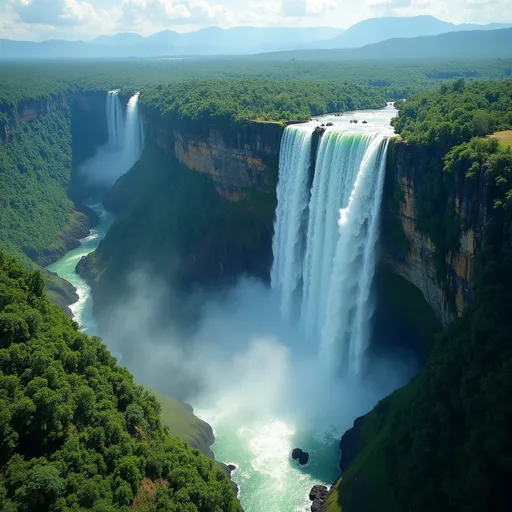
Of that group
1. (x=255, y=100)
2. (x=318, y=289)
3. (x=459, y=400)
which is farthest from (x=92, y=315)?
(x=459, y=400)

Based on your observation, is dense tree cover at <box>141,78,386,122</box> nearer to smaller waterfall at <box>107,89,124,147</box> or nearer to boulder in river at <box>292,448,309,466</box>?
smaller waterfall at <box>107,89,124,147</box>

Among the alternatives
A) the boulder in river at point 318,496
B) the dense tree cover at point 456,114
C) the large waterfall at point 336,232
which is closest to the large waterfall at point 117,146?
the large waterfall at point 336,232

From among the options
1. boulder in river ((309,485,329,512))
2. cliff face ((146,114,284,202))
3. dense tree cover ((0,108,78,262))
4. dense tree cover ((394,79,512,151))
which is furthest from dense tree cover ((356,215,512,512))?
dense tree cover ((0,108,78,262))

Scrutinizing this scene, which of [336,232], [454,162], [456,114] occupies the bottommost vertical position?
[336,232]

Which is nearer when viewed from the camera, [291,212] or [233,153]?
[291,212]

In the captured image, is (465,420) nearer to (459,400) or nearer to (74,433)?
(459,400)

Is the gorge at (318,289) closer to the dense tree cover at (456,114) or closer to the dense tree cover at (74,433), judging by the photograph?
the dense tree cover at (456,114)

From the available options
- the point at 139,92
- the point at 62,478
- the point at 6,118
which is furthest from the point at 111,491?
the point at 139,92
